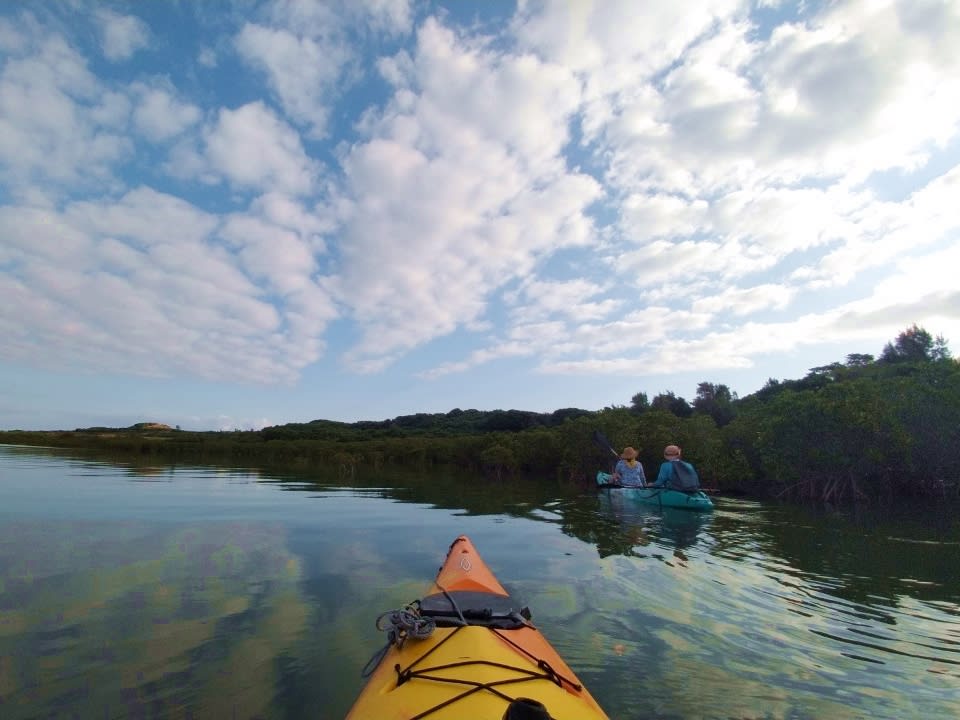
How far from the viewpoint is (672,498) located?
16484mm

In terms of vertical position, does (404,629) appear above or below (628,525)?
above

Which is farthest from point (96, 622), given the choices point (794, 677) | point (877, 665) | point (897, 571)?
point (897, 571)

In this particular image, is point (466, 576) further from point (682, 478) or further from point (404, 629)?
point (682, 478)

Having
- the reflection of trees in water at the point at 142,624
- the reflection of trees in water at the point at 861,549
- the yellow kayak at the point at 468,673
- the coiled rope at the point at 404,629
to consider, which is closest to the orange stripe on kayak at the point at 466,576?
the yellow kayak at the point at 468,673

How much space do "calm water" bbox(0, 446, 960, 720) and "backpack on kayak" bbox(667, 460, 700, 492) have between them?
1.69 m

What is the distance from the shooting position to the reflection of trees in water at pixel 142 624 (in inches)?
173

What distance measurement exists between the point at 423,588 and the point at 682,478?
449 inches

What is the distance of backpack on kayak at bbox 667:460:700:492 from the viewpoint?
16391 millimetres

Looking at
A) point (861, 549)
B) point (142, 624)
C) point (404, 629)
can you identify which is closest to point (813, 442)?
point (861, 549)

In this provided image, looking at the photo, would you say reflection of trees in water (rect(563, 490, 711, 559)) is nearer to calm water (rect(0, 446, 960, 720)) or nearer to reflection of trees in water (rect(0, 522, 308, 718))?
calm water (rect(0, 446, 960, 720))

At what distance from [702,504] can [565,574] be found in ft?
29.3

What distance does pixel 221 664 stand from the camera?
16.5 ft

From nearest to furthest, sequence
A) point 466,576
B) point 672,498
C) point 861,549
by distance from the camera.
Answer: point 466,576 → point 861,549 → point 672,498

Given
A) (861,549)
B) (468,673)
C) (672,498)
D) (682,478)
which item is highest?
(682,478)
